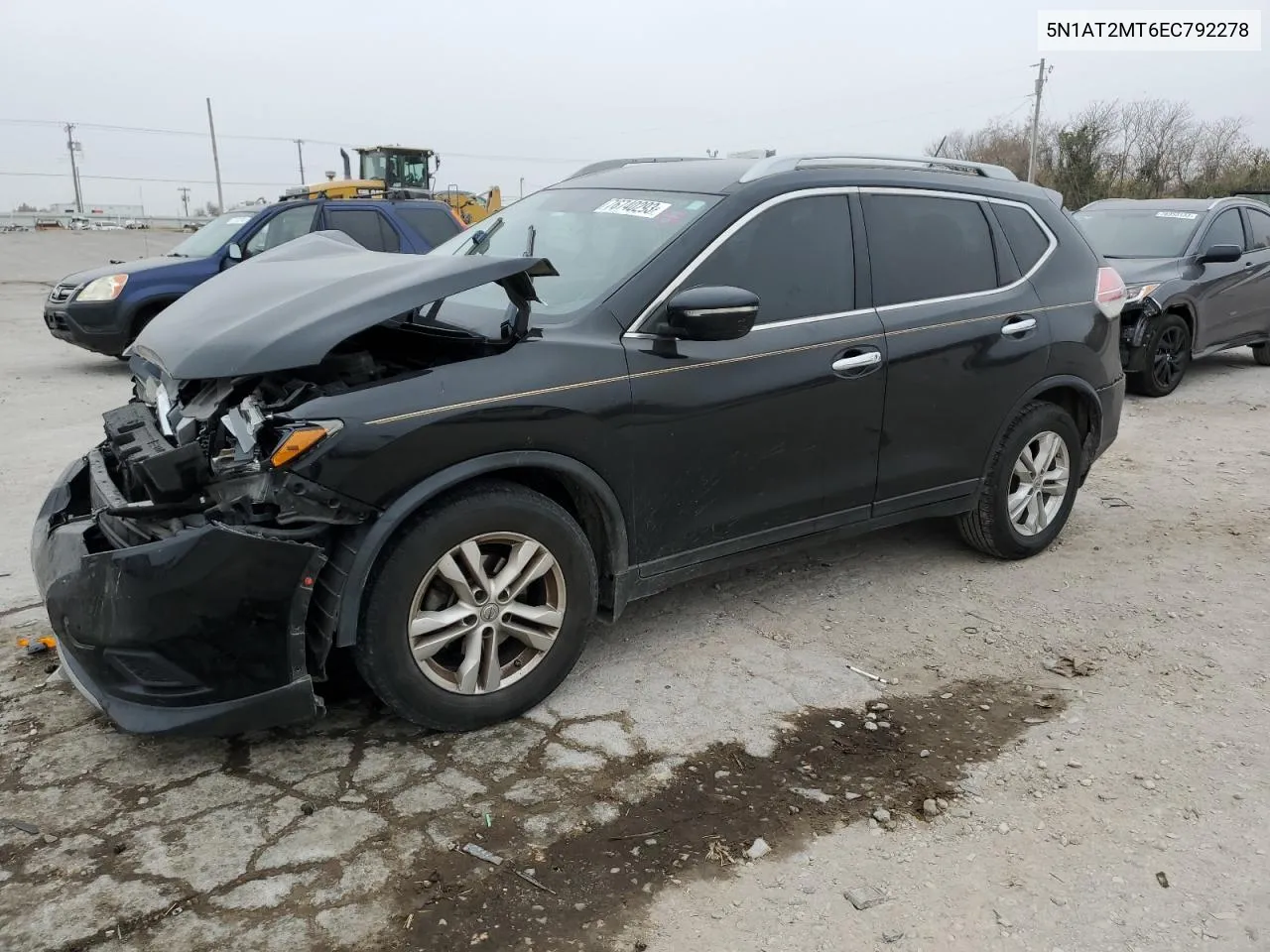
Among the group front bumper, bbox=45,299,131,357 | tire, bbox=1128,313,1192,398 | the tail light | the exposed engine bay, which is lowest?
tire, bbox=1128,313,1192,398

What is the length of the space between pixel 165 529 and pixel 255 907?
3.61 ft

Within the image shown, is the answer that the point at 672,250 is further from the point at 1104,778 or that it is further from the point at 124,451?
the point at 1104,778

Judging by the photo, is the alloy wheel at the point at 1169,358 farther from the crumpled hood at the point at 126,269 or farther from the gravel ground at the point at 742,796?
the crumpled hood at the point at 126,269

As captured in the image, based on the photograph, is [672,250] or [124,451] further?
[672,250]

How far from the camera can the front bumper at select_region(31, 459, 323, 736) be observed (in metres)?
2.62

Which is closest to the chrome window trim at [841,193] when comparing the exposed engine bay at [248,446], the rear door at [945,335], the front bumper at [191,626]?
the rear door at [945,335]

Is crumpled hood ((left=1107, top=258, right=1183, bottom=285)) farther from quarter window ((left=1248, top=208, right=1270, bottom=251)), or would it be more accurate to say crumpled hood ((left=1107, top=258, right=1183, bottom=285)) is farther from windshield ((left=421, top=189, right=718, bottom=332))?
windshield ((left=421, top=189, right=718, bottom=332))

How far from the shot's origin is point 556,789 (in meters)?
2.91

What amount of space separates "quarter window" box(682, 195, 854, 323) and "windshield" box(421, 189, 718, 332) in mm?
194

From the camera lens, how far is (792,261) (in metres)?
3.77

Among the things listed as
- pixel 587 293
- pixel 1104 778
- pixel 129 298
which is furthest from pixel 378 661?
pixel 129 298

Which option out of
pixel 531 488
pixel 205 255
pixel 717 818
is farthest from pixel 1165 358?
pixel 205 255

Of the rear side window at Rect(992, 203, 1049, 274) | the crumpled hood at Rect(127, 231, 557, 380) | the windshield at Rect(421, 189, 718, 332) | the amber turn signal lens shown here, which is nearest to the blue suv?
the windshield at Rect(421, 189, 718, 332)

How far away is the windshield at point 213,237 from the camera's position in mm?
10117
